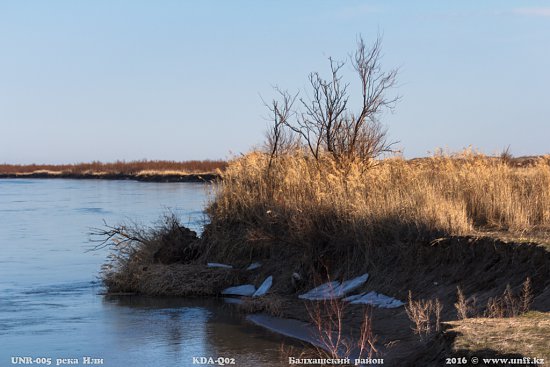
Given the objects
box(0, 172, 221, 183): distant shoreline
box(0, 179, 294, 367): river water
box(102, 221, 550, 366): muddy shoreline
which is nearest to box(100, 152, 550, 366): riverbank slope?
box(102, 221, 550, 366): muddy shoreline

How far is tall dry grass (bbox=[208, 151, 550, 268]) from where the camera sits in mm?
13273

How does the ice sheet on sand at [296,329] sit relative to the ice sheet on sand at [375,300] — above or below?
below

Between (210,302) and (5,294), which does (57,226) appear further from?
(210,302)

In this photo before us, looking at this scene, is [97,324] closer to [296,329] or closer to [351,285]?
[296,329]

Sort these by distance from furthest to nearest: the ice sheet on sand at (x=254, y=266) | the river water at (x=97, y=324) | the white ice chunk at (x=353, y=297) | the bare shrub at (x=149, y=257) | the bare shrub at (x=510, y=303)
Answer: the bare shrub at (x=149, y=257) → the ice sheet on sand at (x=254, y=266) → the white ice chunk at (x=353, y=297) → the river water at (x=97, y=324) → the bare shrub at (x=510, y=303)

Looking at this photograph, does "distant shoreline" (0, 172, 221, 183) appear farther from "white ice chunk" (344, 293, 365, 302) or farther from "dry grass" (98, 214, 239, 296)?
"white ice chunk" (344, 293, 365, 302)

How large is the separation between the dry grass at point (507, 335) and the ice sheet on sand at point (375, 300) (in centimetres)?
378

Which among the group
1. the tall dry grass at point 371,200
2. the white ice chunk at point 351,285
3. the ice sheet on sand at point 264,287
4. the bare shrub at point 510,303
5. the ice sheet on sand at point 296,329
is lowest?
the ice sheet on sand at point 296,329

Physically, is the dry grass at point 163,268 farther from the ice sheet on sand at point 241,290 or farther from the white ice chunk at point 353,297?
the white ice chunk at point 353,297

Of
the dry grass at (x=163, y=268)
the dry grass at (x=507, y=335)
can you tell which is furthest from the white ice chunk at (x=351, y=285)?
the dry grass at (x=507, y=335)

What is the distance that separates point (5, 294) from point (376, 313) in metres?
7.54

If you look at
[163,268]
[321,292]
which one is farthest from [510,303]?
[163,268]

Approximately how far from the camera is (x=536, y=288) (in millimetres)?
9945

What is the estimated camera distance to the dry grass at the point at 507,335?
6.83 metres
